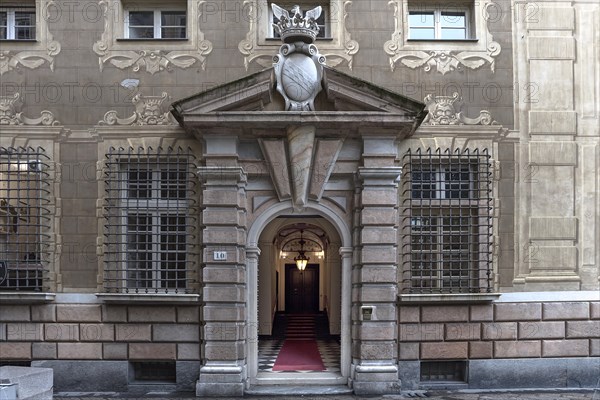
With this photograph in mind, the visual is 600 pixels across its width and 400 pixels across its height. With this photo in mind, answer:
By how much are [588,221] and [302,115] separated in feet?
19.0

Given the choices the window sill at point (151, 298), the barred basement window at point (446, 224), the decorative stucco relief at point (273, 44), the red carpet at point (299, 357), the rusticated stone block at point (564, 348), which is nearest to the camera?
the window sill at point (151, 298)

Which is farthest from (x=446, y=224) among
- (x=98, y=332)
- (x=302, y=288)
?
(x=302, y=288)

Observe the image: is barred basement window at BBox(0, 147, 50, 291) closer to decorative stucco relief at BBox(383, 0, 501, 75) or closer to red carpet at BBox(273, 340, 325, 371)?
red carpet at BBox(273, 340, 325, 371)

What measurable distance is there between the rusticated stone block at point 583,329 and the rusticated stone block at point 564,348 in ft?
0.44

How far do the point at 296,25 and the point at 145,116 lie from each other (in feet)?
10.7

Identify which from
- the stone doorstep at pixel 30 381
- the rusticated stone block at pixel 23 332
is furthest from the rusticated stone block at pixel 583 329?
the rusticated stone block at pixel 23 332

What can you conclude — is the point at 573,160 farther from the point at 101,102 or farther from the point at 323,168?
the point at 101,102

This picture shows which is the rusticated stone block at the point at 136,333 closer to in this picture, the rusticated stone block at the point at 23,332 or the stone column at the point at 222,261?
the stone column at the point at 222,261

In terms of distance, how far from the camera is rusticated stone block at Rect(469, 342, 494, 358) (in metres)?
10.1

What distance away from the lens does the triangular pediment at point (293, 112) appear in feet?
31.5

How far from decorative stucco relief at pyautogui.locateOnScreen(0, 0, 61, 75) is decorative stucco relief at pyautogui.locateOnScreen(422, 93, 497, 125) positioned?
7.08 metres

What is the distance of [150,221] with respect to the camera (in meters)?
10.2

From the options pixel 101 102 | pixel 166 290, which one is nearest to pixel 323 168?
pixel 166 290

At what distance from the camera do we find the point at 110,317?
396 inches
